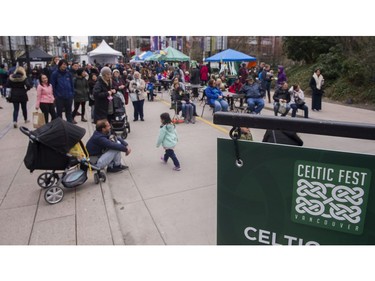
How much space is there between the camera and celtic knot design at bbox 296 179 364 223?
3.34 ft

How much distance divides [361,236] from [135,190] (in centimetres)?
426

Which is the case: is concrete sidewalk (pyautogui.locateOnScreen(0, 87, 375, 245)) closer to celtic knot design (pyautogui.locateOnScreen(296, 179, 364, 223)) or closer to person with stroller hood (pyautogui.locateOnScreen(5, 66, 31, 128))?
person with stroller hood (pyautogui.locateOnScreen(5, 66, 31, 128))

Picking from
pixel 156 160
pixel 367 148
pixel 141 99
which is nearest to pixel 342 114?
pixel 367 148

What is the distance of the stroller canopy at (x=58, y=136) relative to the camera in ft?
14.6

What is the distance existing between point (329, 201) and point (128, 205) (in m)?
3.80

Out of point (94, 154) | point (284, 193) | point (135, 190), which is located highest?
point (284, 193)

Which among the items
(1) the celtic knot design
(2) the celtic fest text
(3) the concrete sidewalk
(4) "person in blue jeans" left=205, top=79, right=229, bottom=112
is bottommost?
(3) the concrete sidewalk

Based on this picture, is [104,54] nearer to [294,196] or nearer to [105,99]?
[105,99]

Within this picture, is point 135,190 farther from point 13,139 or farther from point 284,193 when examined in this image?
point 13,139

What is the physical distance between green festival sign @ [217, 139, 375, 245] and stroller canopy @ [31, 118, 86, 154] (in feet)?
12.6

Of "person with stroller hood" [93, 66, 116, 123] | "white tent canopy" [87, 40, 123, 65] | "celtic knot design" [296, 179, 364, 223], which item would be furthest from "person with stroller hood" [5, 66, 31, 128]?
"white tent canopy" [87, 40, 123, 65]

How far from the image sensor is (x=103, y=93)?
24.2 feet

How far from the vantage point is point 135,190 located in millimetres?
5023

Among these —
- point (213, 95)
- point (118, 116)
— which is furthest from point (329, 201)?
point (213, 95)
